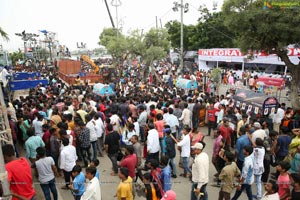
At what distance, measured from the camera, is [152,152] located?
6645 millimetres

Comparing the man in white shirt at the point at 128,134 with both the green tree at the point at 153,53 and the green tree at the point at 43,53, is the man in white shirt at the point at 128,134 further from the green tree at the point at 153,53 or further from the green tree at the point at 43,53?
the green tree at the point at 43,53

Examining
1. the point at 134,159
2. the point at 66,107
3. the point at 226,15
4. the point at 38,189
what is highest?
the point at 226,15

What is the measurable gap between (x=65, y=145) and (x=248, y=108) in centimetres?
724

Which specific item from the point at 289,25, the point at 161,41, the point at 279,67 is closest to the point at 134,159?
the point at 289,25

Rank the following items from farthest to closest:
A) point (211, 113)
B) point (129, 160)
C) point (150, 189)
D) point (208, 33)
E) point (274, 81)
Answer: point (208, 33)
point (274, 81)
point (211, 113)
point (129, 160)
point (150, 189)

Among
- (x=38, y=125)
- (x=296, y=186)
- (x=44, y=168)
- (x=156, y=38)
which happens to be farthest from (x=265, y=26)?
(x=156, y=38)

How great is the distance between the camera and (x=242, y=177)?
17.5 feet

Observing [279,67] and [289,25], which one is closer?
[289,25]

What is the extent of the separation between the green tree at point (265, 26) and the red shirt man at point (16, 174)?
→ 10.1 meters

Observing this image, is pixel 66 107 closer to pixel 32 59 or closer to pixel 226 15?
pixel 226 15

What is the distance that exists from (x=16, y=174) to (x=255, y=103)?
854cm

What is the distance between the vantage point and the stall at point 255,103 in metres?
9.45

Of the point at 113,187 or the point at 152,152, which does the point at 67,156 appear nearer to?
the point at 113,187

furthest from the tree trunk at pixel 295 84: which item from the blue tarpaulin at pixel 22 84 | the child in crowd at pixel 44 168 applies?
the blue tarpaulin at pixel 22 84
